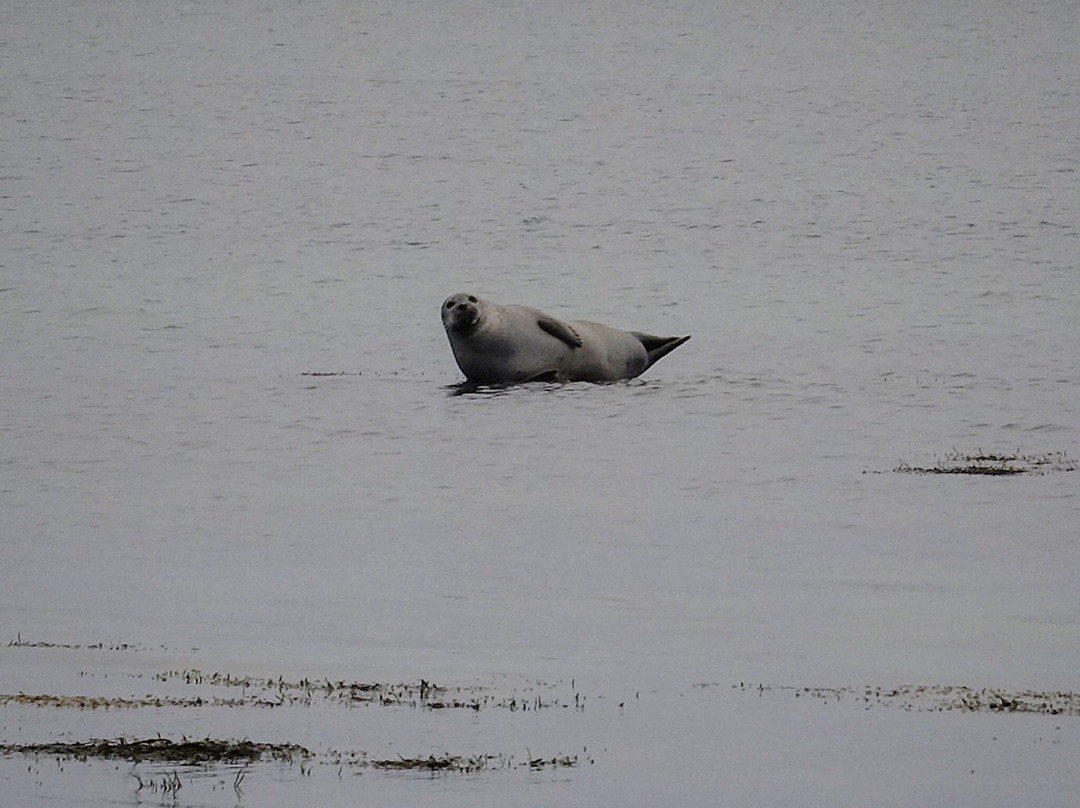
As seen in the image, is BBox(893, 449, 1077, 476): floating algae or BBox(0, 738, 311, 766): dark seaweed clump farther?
BBox(893, 449, 1077, 476): floating algae

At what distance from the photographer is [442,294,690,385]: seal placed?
23438 millimetres

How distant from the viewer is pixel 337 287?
43719 millimetres

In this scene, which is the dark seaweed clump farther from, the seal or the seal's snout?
the seal

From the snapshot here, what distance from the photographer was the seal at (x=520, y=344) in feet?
76.9

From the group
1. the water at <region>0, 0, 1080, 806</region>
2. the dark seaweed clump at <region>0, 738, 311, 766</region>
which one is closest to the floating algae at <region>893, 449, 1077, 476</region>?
the water at <region>0, 0, 1080, 806</region>

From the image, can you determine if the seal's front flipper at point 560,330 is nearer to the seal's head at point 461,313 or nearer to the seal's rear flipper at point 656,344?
the seal's head at point 461,313

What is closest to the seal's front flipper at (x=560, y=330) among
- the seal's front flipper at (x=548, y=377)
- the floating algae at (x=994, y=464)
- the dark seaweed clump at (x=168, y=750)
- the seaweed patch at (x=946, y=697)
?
the seal's front flipper at (x=548, y=377)

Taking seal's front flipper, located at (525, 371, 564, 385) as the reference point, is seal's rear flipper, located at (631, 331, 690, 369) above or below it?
above

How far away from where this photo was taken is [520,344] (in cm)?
2355

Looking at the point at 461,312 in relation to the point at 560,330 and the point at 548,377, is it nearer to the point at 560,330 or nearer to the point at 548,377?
the point at 560,330

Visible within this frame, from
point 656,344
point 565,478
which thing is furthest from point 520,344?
point 565,478

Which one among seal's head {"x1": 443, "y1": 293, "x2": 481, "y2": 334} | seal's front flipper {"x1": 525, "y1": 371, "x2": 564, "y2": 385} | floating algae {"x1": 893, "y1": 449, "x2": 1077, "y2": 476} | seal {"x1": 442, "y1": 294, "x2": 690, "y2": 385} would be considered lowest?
floating algae {"x1": 893, "y1": 449, "x2": 1077, "y2": 476}

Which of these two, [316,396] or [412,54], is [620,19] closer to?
[412,54]

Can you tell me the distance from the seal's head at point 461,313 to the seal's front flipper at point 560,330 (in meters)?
0.67
